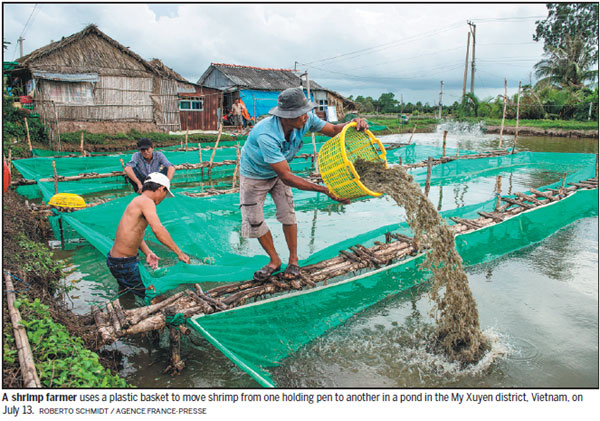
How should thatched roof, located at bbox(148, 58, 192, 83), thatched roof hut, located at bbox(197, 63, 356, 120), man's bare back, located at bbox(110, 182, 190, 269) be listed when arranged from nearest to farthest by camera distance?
man's bare back, located at bbox(110, 182, 190, 269)
thatched roof, located at bbox(148, 58, 192, 83)
thatched roof hut, located at bbox(197, 63, 356, 120)

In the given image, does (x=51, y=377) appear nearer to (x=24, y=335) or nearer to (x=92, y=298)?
(x=24, y=335)

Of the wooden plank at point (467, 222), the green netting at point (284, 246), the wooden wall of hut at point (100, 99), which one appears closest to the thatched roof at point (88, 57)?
the wooden wall of hut at point (100, 99)

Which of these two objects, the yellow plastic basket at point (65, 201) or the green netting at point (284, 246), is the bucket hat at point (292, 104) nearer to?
the green netting at point (284, 246)

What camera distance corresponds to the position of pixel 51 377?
1.96 meters

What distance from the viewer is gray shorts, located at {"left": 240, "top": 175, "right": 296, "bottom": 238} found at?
3.09 meters

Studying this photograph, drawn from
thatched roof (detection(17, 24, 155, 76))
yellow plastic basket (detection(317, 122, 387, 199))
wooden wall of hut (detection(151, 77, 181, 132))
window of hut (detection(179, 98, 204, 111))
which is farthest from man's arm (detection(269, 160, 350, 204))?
window of hut (detection(179, 98, 204, 111))

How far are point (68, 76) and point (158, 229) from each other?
1308cm

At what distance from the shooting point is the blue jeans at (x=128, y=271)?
323cm

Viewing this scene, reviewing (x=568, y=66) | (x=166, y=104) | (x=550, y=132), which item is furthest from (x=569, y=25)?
(x=166, y=104)

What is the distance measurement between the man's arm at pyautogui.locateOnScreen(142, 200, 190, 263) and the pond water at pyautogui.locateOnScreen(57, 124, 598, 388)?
2.30 feet

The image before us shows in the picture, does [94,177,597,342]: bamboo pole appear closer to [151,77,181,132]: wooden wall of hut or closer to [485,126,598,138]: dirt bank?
[151,77,181,132]: wooden wall of hut

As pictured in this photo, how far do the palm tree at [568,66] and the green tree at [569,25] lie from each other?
2.54 ft

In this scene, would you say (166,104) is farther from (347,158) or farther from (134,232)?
(347,158)

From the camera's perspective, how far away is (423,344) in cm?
322
